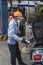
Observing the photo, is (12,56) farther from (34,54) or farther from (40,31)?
(34,54)

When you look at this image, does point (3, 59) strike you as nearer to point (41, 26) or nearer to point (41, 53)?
point (41, 26)

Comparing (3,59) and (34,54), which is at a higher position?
(34,54)

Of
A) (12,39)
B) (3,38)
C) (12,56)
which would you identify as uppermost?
(12,39)

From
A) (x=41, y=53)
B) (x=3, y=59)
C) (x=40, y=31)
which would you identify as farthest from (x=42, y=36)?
(x=3, y=59)

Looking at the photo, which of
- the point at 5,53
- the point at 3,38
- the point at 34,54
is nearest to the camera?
the point at 34,54

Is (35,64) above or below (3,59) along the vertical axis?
above

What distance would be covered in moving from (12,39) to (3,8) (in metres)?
5.97

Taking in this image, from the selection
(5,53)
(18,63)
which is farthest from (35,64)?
(5,53)

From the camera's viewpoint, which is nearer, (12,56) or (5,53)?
(12,56)

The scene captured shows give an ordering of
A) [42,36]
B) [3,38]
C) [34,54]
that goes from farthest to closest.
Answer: [3,38]
[42,36]
[34,54]

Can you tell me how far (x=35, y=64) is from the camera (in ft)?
22.4

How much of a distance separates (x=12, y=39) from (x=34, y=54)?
1.85 metres

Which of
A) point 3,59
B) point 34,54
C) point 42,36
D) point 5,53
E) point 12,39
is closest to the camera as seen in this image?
point 34,54

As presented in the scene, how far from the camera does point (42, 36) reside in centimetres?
763
